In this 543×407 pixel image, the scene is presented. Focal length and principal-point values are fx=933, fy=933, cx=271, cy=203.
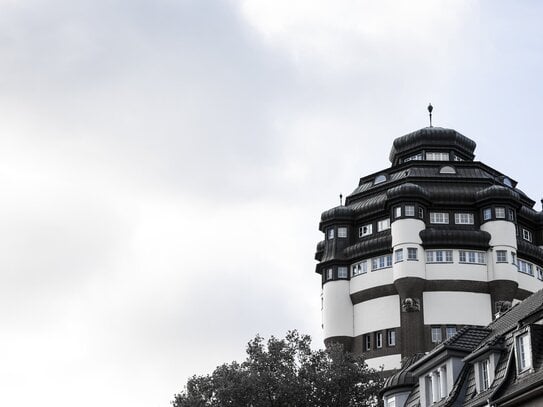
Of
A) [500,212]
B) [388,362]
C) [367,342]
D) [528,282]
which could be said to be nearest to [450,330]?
[388,362]

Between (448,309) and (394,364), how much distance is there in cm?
774

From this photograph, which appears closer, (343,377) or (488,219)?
(343,377)

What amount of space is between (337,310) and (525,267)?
67.7 ft

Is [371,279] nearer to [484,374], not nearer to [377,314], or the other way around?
[377,314]

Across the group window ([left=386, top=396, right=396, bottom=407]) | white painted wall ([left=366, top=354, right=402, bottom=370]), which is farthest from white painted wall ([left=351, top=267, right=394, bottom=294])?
window ([left=386, top=396, right=396, bottom=407])

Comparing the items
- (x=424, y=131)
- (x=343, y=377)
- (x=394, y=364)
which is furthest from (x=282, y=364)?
(x=424, y=131)

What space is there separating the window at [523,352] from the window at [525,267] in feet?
235

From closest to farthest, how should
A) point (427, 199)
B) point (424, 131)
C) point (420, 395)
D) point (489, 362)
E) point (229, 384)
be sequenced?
point (489, 362)
point (420, 395)
point (229, 384)
point (427, 199)
point (424, 131)

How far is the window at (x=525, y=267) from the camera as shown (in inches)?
3875

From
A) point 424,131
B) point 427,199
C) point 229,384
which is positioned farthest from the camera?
point 424,131

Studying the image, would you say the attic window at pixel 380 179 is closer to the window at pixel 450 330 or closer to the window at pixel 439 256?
the window at pixel 439 256

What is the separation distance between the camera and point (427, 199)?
97.9 meters

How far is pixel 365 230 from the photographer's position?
337 feet

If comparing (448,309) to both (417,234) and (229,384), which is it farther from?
(229,384)
